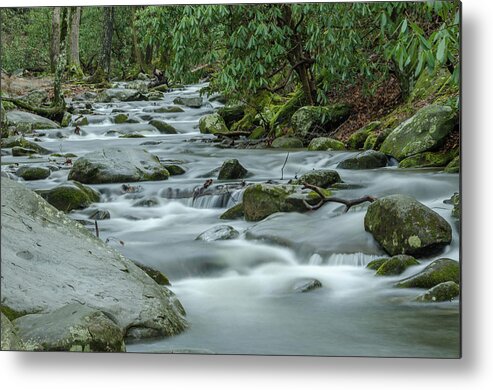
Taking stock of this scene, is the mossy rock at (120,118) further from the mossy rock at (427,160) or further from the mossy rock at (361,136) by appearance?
the mossy rock at (427,160)

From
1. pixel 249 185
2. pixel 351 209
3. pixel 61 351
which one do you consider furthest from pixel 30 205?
pixel 351 209

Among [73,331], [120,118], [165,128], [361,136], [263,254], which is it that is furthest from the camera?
[120,118]

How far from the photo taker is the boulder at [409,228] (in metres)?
3.39

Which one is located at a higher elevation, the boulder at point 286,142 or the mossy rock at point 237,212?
the boulder at point 286,142

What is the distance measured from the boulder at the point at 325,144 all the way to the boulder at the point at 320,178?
0.45ft

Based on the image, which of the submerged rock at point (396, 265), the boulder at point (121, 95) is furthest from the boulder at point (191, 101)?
the submerged rock at point (396, 265)

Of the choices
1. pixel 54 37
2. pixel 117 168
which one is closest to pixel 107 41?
pixel 54 37

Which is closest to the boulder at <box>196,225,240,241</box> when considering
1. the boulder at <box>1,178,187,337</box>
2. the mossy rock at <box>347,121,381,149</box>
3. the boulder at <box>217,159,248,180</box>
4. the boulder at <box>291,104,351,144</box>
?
the boulder at <box>217,159,248,180</box>

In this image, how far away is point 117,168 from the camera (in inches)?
147

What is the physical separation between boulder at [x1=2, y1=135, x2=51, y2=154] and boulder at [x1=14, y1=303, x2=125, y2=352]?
836 millimetres

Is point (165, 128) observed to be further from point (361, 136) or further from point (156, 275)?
point (361, 136)

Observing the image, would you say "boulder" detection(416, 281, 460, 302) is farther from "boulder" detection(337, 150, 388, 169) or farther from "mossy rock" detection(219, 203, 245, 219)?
"mossy rock" detection(219, 203, 245, 219)

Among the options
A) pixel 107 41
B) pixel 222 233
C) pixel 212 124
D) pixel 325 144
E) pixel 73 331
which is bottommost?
pixel 73 331

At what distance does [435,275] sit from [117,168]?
5.53ft
